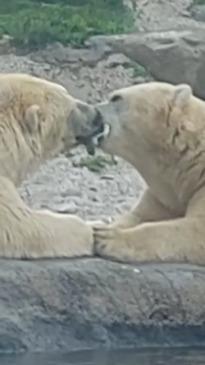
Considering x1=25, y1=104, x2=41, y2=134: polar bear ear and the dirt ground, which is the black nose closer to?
x1=25, y1=104, x2=41, y2=134: polar bear ear

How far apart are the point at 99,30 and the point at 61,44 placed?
38 cm

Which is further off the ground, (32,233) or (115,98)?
(115,98)

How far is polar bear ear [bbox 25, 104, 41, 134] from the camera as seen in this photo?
946cm

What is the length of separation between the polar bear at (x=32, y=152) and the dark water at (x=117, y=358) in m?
0.60

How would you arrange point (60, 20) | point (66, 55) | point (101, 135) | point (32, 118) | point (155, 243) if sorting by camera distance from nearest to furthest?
point (32, 118), point (155, 243), point (101, 135), point (66, 55), point (60, 20)

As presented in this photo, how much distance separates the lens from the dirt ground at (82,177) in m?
12.7

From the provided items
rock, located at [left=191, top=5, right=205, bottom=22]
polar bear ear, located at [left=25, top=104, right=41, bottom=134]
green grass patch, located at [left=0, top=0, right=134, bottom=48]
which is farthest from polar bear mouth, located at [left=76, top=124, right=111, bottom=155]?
rock, located at [left=191, top=5, right=205, bottom=22]

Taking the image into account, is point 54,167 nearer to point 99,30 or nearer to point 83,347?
point 99,30

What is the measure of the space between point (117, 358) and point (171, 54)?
19.9ft

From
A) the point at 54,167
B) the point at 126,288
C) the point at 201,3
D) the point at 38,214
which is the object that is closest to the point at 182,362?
the point at 126,288

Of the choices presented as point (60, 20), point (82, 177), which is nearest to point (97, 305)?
point (82, 177)

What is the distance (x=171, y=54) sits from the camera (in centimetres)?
1488

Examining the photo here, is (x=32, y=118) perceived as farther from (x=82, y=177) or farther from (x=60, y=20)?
(x=60, y=20)

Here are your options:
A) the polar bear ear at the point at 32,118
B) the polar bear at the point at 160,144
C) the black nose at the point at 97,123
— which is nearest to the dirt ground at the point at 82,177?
the polar bear at the point at 160,144
